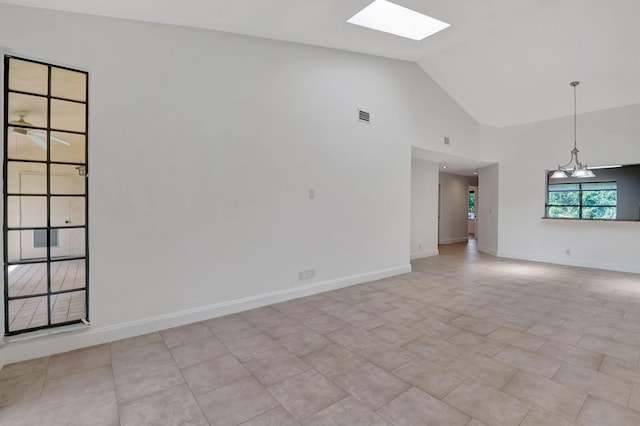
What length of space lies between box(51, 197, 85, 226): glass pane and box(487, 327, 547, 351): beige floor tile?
4439mm

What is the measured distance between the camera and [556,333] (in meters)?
3.19

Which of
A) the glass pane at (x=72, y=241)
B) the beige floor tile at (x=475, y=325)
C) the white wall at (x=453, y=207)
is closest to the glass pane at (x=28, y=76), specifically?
the glass pane at (x=72, y=241)

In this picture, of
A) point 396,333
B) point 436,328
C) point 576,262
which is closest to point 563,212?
point 576,262

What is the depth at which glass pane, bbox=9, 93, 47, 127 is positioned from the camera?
2.72 meters

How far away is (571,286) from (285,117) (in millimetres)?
5421

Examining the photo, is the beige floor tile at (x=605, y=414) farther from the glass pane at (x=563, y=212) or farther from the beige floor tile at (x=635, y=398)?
the glass pane at (x=563, y=212)

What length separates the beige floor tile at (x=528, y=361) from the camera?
96.7 inches

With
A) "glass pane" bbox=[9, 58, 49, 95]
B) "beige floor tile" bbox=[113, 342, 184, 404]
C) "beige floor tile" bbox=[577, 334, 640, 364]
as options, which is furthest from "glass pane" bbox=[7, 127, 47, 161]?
"beige floor tile" bbox=[577, 334, 640, 364]

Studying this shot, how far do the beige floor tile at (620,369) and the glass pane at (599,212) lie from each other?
16.9 ft

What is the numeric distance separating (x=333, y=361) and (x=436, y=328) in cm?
135

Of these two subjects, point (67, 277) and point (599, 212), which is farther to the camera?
point (599, 212)

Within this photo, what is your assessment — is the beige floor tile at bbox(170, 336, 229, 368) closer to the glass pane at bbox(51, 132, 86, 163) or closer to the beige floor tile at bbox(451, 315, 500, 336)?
the glass pane at bbox(51, 132, 86, 163)

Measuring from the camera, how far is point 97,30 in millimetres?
2826

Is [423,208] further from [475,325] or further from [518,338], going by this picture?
[518,338]
